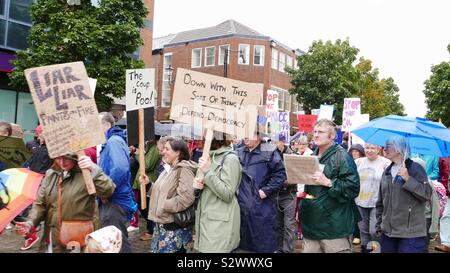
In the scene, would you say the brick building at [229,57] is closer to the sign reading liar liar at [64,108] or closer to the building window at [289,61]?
the building window at [289,61]

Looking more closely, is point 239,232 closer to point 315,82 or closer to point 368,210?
point 368,210

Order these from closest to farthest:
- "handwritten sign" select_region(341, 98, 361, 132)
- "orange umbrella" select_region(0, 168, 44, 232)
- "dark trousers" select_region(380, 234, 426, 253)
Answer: "orange umbrella" select_region(0, 168, 44, 232) → "dark trousers" select_region(380, 234, 426, 253) → "handwritten sign" select_region(341, 98, 361, 132)

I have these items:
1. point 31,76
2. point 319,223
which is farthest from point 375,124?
point 31,76

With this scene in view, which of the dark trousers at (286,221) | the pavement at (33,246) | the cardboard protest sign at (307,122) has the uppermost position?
the cardboard protest sign at (307,122)

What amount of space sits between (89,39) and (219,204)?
42.2ft

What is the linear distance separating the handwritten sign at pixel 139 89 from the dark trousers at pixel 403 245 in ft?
10.00

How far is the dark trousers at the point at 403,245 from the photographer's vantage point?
4379 millimetres

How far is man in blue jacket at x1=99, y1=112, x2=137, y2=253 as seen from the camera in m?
4.55

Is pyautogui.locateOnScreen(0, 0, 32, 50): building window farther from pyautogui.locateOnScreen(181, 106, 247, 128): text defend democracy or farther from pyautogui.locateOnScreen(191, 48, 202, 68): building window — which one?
pyautogui.locateOnScreen(191, 48, 202, 68): building window

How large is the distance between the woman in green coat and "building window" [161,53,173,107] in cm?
3758

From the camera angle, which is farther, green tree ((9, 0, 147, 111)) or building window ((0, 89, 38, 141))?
building window ((0, 89, 38, 141))

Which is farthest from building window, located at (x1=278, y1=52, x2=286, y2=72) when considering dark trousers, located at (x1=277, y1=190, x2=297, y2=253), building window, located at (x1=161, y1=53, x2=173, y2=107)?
dark trousers, located at (x1=277, y1=190, x2=297, y2=253)

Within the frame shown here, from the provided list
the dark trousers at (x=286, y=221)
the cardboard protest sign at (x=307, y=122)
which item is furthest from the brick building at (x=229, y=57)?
the dark trousers at (x=286, y=221)

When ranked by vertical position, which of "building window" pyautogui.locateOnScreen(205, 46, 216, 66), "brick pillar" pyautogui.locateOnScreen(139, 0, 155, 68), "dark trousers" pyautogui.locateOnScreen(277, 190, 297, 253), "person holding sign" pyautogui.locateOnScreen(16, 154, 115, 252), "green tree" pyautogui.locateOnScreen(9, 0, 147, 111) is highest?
"building window" pyautogui.locateOnScreen(205, 46, 216, 66)
